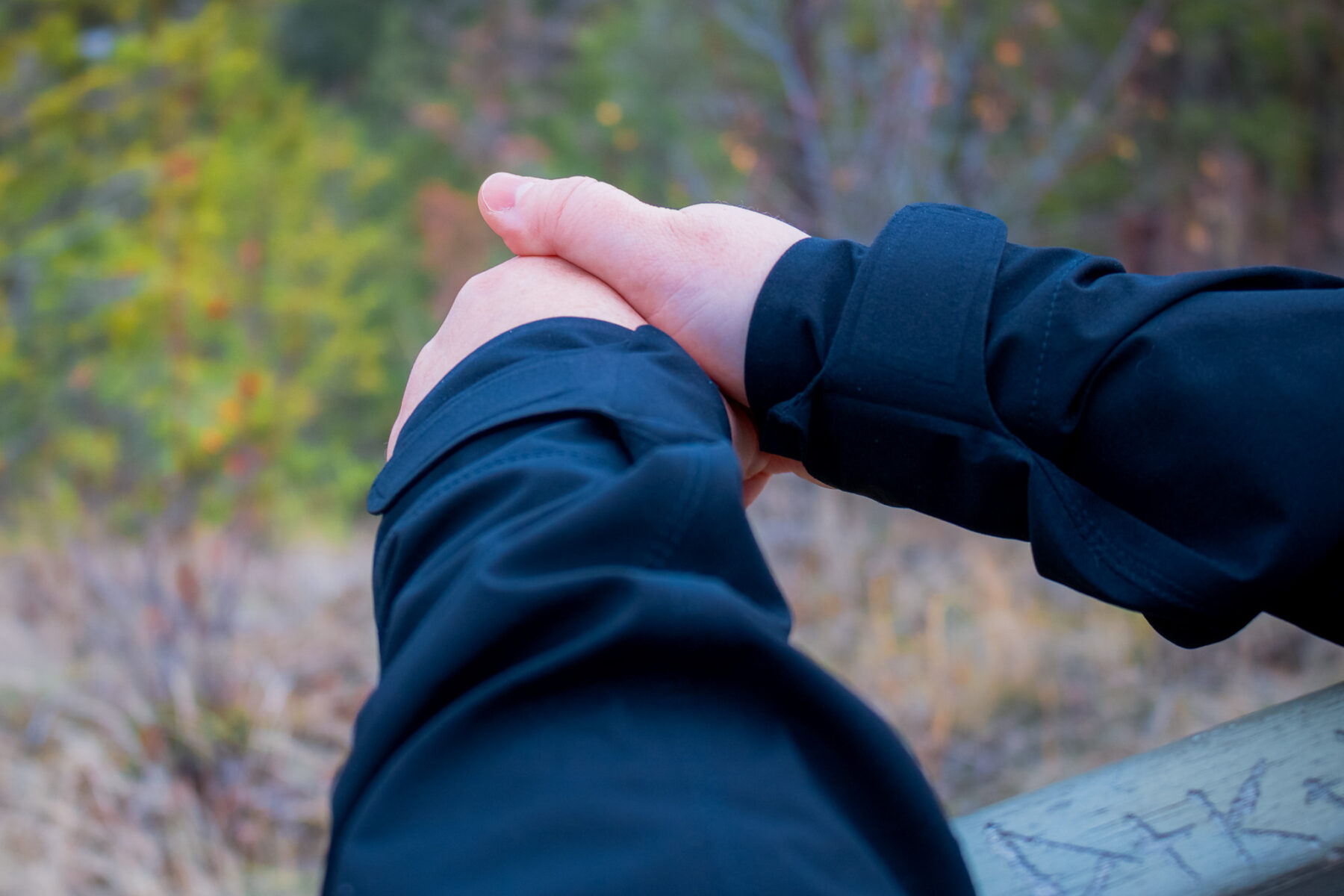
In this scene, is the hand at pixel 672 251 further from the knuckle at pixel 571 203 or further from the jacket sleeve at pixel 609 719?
the jacket sleeve at pixel 609 719

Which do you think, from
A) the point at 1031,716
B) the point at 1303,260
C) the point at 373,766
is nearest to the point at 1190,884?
the point at 373,766

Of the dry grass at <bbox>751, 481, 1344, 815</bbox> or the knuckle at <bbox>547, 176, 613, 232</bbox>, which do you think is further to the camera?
the dry grass at <bbox>751, 481, 1344, 815</bbox>

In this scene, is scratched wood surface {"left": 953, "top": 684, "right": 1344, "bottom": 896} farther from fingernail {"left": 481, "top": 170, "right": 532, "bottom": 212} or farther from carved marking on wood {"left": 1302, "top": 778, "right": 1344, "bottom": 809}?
fingernail {"left": 481, "top": 170, "right": 532, "bottom": 212}

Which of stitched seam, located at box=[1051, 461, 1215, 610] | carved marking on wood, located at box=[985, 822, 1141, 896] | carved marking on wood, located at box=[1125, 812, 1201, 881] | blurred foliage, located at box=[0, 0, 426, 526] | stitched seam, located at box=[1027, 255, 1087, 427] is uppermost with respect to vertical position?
stitched seam, located at box=[1027, 255, 1087, 427]

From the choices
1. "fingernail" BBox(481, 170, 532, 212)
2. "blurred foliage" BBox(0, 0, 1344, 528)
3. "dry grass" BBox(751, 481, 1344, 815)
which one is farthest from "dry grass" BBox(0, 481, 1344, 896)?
"fingernail" BBox(481, 170, 532, 212)

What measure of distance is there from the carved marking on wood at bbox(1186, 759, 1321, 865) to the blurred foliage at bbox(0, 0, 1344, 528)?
11.6ft

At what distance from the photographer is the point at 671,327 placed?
0.86 m

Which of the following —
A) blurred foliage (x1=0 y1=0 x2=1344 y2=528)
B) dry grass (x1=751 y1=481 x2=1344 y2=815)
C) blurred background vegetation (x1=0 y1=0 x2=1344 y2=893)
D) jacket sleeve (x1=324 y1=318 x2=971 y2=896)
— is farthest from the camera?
blurred foliage (x1=0 y1=0 x2=1344 y2=528)

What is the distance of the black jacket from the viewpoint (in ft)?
1.33

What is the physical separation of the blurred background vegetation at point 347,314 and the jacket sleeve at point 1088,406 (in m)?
2.08

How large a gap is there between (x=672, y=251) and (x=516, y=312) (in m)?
0.17

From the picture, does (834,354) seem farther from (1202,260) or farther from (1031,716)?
(1202,260)

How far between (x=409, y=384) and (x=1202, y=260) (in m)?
5.27

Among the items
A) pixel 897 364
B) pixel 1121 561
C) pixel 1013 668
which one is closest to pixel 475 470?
pixel 897 364
